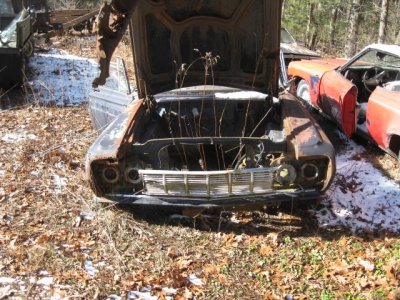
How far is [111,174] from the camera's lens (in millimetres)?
3750

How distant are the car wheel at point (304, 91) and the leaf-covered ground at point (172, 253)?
11.3ft

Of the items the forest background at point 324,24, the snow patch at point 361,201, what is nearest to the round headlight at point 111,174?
the snow patch at point 361,201

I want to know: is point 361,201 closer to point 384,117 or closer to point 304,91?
point 384,117

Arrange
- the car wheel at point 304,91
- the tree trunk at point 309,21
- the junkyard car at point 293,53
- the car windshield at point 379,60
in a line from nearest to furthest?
the car windshield at point 379,60 → the car wheel at point 304,91 → the junkyard car at point 293,53 → the tree trunk at point 309,21

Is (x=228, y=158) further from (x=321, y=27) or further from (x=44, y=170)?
(x=321, y=27)

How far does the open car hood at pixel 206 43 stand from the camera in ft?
14.0

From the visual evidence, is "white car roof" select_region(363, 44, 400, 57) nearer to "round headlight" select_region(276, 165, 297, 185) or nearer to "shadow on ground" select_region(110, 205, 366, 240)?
"shadow on ground" select_region(110, 205, 366, 240)

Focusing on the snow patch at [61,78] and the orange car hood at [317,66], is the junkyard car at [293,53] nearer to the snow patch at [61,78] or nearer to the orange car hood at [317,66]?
the orange car hood at [317,66]

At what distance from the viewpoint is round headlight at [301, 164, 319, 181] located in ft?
11.9

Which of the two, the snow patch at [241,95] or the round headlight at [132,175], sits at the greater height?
the snow patch at [241,95]

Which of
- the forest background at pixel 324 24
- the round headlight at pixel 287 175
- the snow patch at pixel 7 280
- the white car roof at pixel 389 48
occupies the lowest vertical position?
the forest background at pixel 324 24

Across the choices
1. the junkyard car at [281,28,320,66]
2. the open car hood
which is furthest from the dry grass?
the junkyard car at [281,28,320,66]

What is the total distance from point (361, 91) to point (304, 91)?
120 centimetres

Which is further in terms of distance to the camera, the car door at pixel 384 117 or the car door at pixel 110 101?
the car door at pixel 110 101
